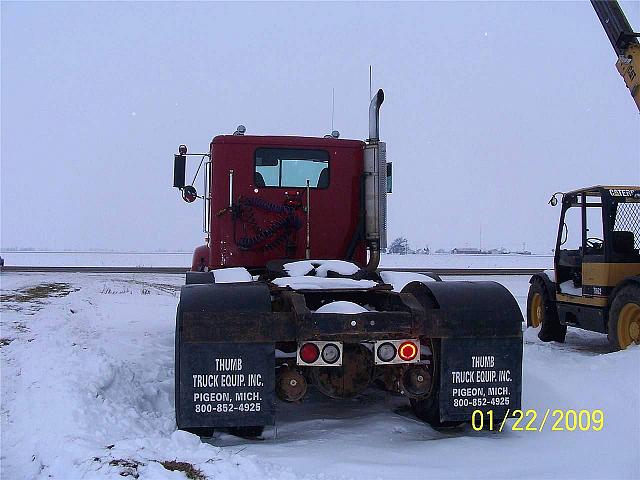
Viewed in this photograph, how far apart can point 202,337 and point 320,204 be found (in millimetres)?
3066

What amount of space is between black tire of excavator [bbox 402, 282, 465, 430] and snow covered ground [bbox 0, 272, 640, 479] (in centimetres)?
8

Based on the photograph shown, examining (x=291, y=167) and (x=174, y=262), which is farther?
(x=174, y=262)

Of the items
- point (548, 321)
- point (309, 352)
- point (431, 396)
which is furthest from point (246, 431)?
point (548, 321)

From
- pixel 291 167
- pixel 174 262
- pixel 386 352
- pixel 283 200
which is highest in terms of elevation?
pixel 291 167

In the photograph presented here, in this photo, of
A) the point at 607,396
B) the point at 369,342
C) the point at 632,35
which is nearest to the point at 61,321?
the point at 369,342

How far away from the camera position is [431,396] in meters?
5.21

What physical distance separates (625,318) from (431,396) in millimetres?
5485

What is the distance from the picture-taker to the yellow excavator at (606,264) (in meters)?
9.44

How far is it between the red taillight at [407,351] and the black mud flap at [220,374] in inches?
38.6

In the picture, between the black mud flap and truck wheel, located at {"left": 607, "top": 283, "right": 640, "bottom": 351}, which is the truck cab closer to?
the black mud flap

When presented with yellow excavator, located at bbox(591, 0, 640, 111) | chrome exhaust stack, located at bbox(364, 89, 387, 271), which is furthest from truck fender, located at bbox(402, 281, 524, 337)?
yellow excavator, located at bbox(591, 0, 640, 111)

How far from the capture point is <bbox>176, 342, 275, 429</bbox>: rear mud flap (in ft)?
15.0
